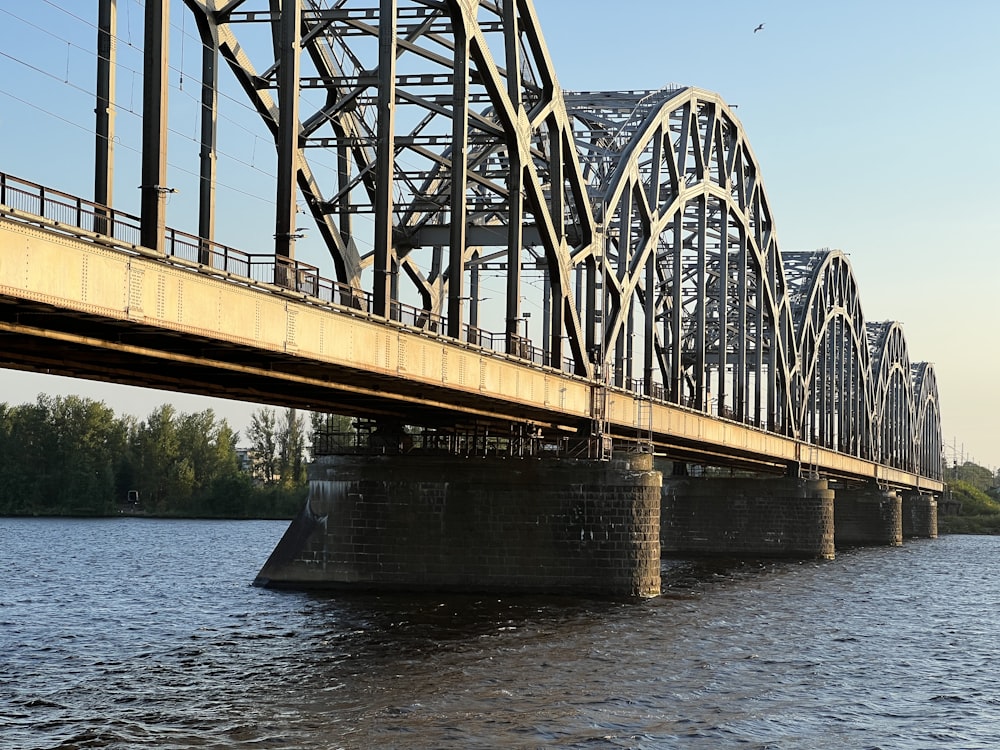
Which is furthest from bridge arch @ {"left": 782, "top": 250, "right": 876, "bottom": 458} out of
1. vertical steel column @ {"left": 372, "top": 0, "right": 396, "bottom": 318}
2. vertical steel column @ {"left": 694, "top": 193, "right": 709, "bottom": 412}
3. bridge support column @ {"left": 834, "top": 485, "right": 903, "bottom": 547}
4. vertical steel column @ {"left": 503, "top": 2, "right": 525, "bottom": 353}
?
vertical steel column @ {"left": 372, "top": 0, "right": 396, "bottom": 318}

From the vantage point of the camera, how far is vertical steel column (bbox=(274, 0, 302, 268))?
3884 cm

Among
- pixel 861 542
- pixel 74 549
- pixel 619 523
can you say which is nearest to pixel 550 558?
pixel 619 523

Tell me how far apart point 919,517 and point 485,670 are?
15021cm

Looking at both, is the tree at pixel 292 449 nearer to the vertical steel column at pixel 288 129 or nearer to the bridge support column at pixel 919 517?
the bridge support column at pixel 919 517

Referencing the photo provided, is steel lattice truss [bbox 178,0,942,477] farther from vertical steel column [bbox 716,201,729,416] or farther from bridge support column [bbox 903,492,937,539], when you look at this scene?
bridge support column [bbox 903,492,937,539]

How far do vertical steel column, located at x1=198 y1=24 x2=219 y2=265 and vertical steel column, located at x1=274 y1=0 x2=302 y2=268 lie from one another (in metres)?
1.93

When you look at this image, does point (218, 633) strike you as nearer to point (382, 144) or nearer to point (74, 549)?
point (382, 144)

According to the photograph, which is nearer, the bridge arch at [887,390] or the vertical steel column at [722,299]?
the vertical steel column at [722,299]

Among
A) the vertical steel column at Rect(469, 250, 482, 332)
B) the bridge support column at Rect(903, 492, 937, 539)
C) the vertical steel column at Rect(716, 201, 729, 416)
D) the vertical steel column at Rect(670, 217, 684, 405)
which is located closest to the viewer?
the vertical steel column at Rect(469, 250, 482, 332)

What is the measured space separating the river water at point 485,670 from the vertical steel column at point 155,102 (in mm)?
11685

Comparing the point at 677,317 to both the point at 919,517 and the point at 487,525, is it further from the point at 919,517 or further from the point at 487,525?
the point at 919,517

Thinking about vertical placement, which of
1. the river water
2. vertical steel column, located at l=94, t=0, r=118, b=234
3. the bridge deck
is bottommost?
the river water

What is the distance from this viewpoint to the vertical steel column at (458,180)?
47.6 meters

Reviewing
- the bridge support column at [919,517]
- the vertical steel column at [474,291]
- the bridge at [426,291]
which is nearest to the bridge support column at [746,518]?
the bridge at [426,291]
